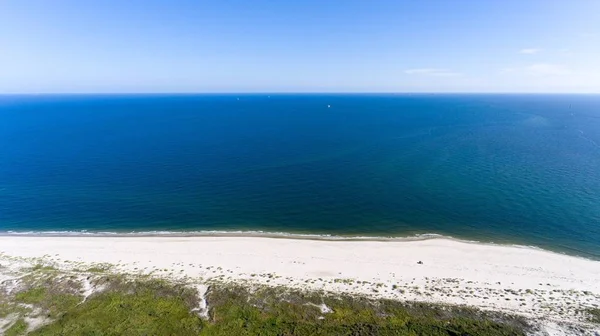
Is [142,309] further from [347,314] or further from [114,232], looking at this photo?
[114,232]

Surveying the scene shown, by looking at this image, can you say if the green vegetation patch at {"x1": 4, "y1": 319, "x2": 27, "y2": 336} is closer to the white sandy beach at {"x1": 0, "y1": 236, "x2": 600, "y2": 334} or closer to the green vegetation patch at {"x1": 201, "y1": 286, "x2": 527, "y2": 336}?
the white sandy beach at {"x1": 0, "y1": 236, "x2": 600, "y2": 334}

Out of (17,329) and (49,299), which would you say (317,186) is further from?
(17,329)

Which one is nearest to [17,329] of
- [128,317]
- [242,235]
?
[128,317]

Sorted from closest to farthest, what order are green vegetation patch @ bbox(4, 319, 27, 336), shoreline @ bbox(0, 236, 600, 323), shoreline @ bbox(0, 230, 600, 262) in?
green vegetation patch @ bbox(4, 319, 27, 336), shoreline @ bbox(0, 236, 600, 323), shoreline @ bbox(0, 230, 600, 262)

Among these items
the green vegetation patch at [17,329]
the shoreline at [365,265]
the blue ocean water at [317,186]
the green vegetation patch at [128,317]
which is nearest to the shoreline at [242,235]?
the shoreline at [365,265]

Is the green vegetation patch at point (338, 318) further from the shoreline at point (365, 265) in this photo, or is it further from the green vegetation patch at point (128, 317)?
the green vegetation patch at point (128, 317)

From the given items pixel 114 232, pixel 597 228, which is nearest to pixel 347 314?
pixel 114 232

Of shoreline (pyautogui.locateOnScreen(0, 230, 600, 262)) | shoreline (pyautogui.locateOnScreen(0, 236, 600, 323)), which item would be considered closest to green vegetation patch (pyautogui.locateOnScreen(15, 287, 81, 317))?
shoreline (pyautogui.locateOnScreen(0, 236, 600, 323))

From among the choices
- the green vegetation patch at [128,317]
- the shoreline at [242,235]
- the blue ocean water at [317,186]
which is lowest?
the shoreline at [242,235]
